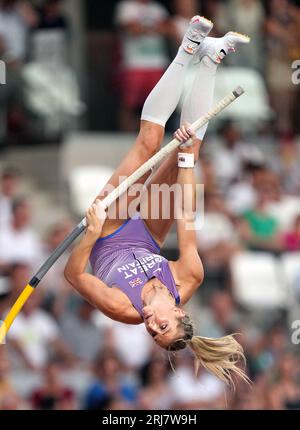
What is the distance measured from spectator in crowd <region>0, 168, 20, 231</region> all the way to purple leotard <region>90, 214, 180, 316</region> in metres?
4.33

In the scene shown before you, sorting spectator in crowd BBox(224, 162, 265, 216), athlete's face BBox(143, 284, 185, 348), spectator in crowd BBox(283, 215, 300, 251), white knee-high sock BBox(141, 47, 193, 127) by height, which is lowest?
athlete's face BBox(143, 284, 185, 348)

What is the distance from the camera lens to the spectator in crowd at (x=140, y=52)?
50.1 feet

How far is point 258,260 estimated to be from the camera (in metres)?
14.6

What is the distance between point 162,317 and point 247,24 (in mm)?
7613

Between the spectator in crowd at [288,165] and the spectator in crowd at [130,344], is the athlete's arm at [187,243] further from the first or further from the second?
the spectator in crowd at [288,165]

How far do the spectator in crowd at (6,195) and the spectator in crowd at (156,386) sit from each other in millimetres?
2034

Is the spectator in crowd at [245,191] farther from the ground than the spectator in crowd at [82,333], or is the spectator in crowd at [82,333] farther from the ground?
the spectator in crowd at [245,191]

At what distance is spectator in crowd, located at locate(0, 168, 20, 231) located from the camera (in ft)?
46.2

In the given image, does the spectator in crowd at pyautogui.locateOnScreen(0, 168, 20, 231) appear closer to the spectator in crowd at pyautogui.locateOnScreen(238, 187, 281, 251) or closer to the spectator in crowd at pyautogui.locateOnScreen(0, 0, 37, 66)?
the spectator in crowd at pyautogui.locateOnScreen(0, 0, 37, 66)

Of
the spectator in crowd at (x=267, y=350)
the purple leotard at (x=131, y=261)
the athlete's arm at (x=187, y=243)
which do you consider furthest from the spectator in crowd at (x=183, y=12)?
the athlete's arm at (x=187, y=243)

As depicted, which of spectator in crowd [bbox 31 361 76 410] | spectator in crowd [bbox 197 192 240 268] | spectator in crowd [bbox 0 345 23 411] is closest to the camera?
spectator in crowd [bbox 0 345 23 411]

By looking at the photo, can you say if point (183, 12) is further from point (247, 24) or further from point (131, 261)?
point (131, 261)

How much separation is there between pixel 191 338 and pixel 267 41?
7308 millimetres

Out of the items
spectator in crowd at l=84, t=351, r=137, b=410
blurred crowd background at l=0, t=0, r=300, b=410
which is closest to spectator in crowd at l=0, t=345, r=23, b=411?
blurred crowd background at l=0, t=0, r=300, b=410
